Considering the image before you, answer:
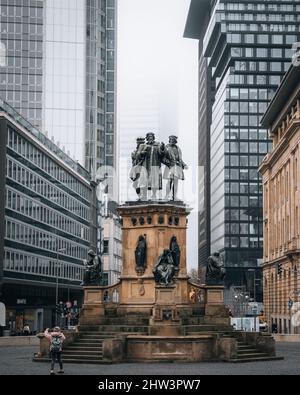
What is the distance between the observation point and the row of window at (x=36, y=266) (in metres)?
91.7

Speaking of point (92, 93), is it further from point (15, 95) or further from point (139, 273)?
point (139, 273)

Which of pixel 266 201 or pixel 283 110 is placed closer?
pixel 283 110

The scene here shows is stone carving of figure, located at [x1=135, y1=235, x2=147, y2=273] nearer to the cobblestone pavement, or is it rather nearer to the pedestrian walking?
Answer: the cobblestone pavement

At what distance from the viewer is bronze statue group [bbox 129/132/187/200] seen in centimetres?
4125

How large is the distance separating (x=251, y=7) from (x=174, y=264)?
13678 centimetres

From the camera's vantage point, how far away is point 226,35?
6629 inches

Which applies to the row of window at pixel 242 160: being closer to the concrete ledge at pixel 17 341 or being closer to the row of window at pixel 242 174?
the row of window at pixel 242 174

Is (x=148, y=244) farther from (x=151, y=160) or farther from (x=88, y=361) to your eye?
(x=88, y=361)

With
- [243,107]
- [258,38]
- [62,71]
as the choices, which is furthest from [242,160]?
[62,71]

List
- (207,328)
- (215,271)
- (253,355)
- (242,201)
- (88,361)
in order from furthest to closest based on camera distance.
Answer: (242,201), (215,271), (207,328), (253,355), (88,361)

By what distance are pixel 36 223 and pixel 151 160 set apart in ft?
208

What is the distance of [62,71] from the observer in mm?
158000

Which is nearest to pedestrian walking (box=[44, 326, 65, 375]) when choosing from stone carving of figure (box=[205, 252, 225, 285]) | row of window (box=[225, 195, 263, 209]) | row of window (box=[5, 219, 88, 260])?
stone carving of figure (box=[205, 252, 225, 285])
